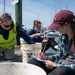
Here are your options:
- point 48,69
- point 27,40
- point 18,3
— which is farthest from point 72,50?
point 18,3

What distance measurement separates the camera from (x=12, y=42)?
158 inches

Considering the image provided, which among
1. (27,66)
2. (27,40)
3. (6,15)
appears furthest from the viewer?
(6,15)

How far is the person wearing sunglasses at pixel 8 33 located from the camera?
3.50m

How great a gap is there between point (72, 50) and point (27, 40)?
1189 millimetres

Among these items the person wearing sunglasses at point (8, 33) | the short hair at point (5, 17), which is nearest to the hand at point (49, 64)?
the person wearing sunglasses at point (8, 33)

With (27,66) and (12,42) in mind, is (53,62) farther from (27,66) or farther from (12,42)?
(12,42)

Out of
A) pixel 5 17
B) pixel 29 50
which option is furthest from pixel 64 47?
pixel 5 17

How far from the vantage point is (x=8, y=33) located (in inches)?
154

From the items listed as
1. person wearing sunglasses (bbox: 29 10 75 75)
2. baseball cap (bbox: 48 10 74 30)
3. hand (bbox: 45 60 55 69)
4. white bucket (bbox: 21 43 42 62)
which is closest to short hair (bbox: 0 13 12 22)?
white bucket (bbox: 21 43 42 62)

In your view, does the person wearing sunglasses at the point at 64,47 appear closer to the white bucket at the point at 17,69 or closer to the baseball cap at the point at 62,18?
the baseball cap at the point at 62,18

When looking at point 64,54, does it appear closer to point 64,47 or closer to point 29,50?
point 64,47

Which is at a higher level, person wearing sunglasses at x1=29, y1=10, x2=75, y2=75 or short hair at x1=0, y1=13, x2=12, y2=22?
short hair at x1=0, y1=13, x2=12, y2=22

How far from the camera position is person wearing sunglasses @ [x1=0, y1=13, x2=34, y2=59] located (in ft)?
11.5

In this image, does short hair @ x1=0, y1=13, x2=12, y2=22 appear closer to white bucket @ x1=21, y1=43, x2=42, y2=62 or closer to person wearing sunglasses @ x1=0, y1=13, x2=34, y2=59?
person wearing sunglasses @ x1=0, y1=13, x2=34, y2=59
